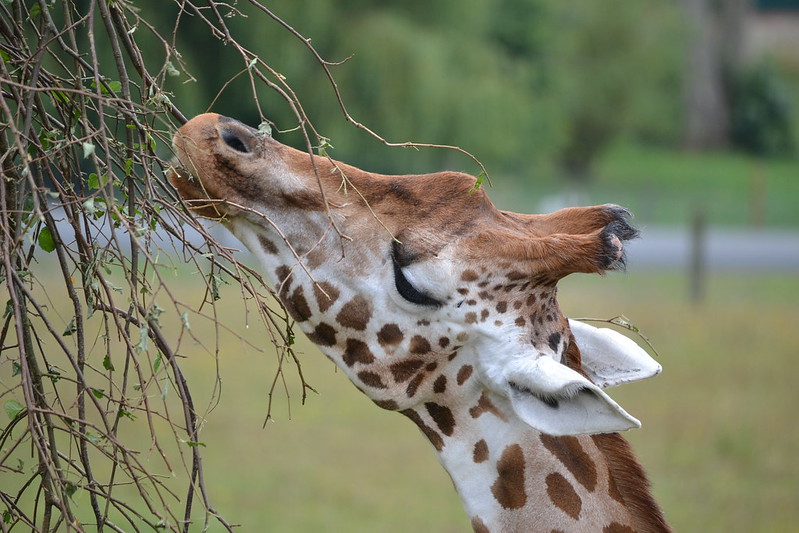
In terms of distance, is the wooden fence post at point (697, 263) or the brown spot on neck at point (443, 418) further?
the wooden fence post at point (697, 263)

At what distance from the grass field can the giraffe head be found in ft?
7.56

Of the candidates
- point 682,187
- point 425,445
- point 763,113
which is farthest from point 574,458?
point 763,113

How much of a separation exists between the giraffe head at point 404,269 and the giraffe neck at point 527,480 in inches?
1.8

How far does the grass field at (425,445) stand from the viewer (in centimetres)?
650

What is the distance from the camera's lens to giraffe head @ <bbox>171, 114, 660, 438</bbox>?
2.50 metres

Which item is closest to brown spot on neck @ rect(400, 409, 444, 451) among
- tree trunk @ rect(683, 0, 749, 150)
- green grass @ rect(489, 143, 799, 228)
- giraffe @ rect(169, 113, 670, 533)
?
giraffe @ rect(169, 113, 670, 533)

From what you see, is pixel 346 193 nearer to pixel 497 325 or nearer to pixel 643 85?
pixel 497 325

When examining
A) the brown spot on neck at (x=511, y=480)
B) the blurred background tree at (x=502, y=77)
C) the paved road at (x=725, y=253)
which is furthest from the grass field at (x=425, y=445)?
the paved road at (x=725, y=253)

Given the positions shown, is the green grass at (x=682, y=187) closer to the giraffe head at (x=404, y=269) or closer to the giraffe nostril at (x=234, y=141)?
the giraffe head at (x=404, y=269)

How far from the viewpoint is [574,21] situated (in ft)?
114

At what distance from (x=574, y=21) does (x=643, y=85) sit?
11.1 ft

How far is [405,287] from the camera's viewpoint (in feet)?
8.38

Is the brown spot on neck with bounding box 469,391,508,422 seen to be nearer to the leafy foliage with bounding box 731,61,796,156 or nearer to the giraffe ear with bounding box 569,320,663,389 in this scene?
the giraffe ear with bounding box 569,320,663,389

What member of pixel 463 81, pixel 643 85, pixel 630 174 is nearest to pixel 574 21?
pixel 643 85
